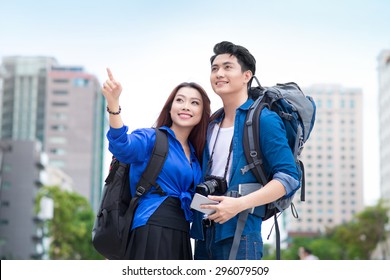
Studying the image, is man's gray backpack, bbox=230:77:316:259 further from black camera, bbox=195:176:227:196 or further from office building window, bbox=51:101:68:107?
office building window, bbox=51:101:68:107

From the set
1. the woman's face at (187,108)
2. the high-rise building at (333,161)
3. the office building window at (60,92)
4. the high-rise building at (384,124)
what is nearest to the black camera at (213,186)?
the woman's face at (187,108)

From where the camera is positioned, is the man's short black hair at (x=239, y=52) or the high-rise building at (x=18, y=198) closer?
the man's short black hair at (x=239, y=52)

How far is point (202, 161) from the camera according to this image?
5.25 meters

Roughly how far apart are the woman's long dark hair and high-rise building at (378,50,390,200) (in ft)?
321

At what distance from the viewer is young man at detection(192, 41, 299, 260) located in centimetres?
473

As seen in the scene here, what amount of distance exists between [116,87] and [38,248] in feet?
286

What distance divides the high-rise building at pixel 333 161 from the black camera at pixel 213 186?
166 meters

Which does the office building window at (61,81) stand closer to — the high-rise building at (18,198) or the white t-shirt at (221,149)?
the high-rise building at (18,198)

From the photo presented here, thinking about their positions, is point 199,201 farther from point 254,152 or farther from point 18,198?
point 18,198

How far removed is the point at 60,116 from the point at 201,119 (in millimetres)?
129703

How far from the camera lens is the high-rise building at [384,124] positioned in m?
103

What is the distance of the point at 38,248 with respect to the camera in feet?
292

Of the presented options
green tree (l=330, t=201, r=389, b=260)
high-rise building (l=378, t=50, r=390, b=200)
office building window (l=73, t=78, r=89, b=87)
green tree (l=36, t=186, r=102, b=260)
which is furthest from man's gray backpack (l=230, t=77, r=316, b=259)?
office building window (l=73, t=78, r=89, b=87)
